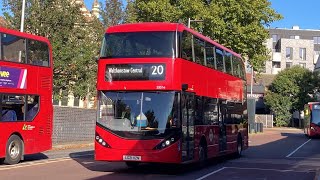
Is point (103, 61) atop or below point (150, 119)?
atop

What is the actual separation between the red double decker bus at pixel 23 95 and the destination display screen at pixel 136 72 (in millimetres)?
3872

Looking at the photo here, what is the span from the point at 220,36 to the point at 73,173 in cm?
2743

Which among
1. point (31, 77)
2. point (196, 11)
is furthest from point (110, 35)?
point (196, 11)

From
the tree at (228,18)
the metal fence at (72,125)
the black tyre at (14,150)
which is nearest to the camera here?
the black tyre at (14,150)

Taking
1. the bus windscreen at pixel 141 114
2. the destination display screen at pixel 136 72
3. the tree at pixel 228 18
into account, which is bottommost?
the bus windscreen at pixel 141 114

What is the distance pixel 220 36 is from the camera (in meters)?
40.0

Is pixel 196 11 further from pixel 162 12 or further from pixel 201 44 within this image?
pixel 201 44

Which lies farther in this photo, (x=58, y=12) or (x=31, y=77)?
(x=58, y=12)

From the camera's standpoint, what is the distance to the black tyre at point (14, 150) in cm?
1689

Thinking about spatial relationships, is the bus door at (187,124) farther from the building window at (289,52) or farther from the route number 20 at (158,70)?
the building window at (289,52)

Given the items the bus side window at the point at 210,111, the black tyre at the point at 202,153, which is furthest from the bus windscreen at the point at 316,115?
the black tyre at the point at 202,153

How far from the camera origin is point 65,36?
29.7 metres

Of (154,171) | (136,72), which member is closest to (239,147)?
(154,171)

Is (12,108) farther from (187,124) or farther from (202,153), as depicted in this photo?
(202,153)
